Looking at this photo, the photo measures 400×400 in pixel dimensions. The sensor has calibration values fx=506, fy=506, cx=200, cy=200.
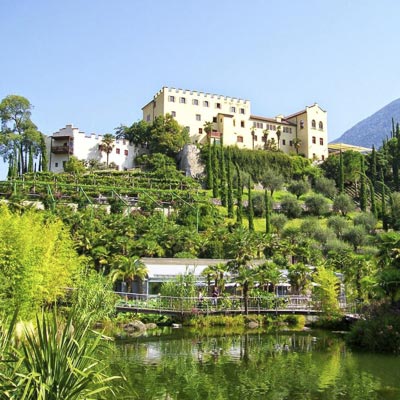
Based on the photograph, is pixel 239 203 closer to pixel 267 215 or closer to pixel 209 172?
pixel 267 215

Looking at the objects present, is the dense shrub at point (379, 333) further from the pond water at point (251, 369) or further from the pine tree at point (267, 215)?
the pine tree at point (267, 215)

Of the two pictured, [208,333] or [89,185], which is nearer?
[208,333]

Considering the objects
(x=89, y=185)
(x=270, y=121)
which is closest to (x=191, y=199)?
(x=89, y=185)

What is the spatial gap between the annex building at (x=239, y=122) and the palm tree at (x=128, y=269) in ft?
133

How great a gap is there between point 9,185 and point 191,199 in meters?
19.6

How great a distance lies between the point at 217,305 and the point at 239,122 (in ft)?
165

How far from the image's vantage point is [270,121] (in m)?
81.6

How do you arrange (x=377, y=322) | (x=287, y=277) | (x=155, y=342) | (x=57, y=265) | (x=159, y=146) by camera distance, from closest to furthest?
(x=377, y=322) → (x=155, y=342) → (x=57, y=265) → (x=287, y=277) → (x=159, y=146)

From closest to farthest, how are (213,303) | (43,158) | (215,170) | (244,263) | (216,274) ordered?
(213,303)
(216,274)
(244,263)
(43,158)
(215,170)

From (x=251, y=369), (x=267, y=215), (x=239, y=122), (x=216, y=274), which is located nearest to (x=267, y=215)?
(x=267, y=215)

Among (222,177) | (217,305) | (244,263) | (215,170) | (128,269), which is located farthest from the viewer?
(215,170)

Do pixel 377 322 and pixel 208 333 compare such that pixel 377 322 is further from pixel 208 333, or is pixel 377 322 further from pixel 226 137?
pixel 226 137

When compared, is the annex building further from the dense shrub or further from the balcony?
A: the dense shrub

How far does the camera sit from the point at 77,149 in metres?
67.9
